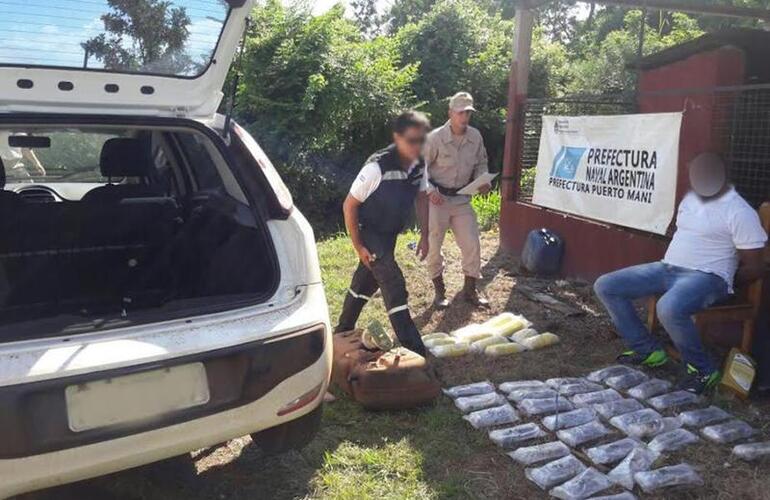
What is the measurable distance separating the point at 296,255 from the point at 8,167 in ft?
7.90

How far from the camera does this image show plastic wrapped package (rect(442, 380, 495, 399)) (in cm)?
396

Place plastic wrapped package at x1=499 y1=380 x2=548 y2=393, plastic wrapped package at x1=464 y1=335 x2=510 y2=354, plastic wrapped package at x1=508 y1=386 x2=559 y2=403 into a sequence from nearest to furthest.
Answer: plastic wrapped package at x1=508 y1=386 x2=559 y2=403, plastic wrapped package at x1=499 y1=380 x2=548 y2=393, plastic wrapped package at x1=464 y1=335 x2=510 y2=354

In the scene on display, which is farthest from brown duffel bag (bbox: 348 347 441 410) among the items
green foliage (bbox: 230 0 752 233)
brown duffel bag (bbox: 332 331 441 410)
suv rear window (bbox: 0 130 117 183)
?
green foliage (bbox: 230 0 752 233)

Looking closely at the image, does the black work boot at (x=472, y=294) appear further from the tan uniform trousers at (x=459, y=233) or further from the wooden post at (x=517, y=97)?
the wooden post at (x=517, y=97)

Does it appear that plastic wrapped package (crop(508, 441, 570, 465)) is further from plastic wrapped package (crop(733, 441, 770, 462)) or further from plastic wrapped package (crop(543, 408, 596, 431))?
plastic wrapped package (crop(733, 441, 770, 462))

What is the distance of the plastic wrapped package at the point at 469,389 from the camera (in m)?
3.96

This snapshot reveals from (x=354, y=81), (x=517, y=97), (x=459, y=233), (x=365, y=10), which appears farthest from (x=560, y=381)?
(x=365, y=10)

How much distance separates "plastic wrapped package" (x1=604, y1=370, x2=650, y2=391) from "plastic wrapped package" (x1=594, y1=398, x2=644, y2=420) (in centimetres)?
21

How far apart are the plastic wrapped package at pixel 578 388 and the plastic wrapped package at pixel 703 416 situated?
0.52 metres

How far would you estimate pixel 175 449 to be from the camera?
95.7 inches

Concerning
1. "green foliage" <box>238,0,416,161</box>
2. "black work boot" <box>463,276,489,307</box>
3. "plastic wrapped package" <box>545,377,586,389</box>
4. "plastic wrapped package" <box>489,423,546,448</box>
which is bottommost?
"plastic wrapped package" <box>489,423,546,448</box>

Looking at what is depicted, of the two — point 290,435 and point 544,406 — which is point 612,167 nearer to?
point 544,406

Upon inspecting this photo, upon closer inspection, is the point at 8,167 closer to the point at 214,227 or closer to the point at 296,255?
the point at 214,227

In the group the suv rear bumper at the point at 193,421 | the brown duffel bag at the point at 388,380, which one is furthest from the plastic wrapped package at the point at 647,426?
the suv rear bumper at the point at 193,421
